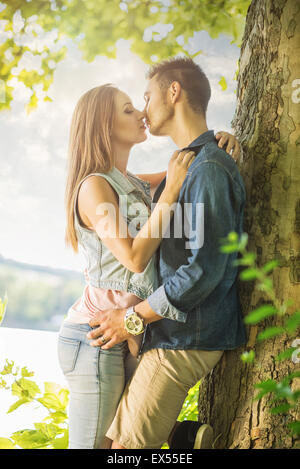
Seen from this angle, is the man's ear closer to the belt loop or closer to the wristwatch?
the belt loop

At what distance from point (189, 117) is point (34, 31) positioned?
46.3 inches

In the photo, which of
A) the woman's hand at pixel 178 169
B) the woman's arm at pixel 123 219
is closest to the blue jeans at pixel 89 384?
the woman's arm at pixel 123 219

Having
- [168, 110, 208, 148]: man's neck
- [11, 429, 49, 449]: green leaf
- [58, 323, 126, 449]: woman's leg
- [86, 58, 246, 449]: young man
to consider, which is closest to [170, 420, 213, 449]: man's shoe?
[86, 58, 246, 449]: young man

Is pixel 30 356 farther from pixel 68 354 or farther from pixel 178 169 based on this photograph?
pixel 178 169

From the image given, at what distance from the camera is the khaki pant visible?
1.19 metres

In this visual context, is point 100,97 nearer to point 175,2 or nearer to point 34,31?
point 34,31

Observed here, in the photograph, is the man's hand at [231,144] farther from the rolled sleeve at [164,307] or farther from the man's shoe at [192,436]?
the man's shoe at [192,436]

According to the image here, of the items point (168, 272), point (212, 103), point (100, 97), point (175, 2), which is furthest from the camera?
point (212, 103)

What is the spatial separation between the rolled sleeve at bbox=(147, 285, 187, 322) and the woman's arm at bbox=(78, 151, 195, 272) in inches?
3.7

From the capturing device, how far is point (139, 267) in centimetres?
124

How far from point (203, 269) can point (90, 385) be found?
0.44 metres

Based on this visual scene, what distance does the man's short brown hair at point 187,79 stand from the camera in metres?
1.48

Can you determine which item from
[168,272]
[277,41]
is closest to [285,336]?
[168,272]

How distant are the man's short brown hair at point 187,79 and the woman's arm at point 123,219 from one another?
10.8 inches
